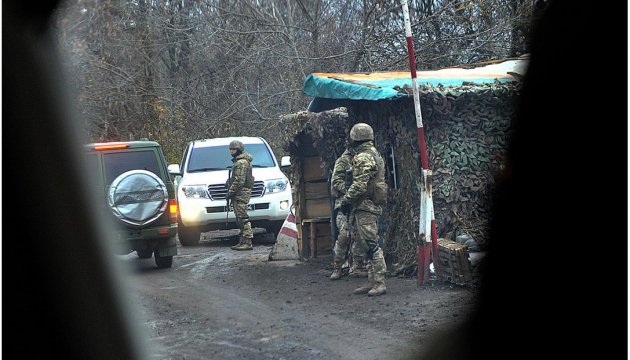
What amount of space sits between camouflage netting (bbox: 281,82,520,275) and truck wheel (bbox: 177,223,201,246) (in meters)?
4.92

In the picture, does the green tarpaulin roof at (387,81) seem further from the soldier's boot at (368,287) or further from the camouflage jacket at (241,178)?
the camouflage jacket at (241,178)

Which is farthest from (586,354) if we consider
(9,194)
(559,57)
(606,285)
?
(9,194)

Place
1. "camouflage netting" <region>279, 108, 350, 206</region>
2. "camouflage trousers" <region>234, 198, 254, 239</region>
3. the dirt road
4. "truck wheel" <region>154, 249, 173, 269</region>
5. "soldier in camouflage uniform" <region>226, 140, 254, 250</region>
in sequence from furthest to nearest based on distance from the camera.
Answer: "camouflage trousers" <region>234, 198, 254, 239</region> < "soldier in camouflage uniform" <region>226, 140, 254, 250</region> < "truck wheel" <region>154, 249, 173, 269</region> < "camouflage netting" <region>279, 108, 350, 206</region> < the dirt road

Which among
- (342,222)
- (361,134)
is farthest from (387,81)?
(342,222)

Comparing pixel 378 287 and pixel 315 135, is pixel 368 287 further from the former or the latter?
pixel 315 135

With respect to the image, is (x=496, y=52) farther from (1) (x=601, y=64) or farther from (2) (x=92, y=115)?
(2) (x=92, y=115)

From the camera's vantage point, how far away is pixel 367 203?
938 centimetres

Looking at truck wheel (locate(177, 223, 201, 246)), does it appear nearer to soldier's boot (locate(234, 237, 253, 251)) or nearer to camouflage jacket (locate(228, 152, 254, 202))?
soldier's boot (locate(234, 237, 253, 251))

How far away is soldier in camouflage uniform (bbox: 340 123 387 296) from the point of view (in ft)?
30.1

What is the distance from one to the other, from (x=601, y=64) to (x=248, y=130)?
13640mm

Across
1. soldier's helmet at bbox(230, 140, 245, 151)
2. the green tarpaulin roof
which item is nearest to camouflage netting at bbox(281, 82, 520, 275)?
the green tarpaulin roof

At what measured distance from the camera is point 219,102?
73.8 ft

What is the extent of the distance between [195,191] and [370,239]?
5.82m

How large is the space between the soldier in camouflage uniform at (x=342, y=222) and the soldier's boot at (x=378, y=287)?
398mm
